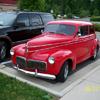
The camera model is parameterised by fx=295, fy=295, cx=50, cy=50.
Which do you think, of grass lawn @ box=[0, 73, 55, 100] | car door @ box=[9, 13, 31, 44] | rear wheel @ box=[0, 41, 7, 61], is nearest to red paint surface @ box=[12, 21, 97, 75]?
grass lawn @ box=[0, 73, 55, 100]

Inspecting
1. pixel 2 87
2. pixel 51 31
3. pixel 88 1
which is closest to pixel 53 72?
pixel 2 87

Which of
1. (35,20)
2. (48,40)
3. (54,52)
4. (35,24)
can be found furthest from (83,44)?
(35,20)

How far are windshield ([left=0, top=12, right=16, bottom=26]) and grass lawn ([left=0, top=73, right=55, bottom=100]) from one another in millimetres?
3800

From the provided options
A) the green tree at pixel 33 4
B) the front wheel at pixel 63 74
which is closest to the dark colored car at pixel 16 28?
the front wheel at pixel 63 74

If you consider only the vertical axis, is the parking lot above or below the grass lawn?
below

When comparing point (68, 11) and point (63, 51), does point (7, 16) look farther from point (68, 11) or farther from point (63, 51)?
point (68, 11)

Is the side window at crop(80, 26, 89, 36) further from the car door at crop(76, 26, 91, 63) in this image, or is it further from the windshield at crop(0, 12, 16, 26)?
the windshield at crop(0, 12, 16, 26)

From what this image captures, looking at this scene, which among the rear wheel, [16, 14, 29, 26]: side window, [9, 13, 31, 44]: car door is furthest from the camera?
[16, 14, 29, 26]: side window

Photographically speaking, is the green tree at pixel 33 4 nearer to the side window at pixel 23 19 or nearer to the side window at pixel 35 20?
the side window at pixel 35 20

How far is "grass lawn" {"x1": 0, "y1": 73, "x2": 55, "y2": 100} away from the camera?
6955mm

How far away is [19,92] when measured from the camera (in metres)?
7.24

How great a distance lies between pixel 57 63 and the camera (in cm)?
804

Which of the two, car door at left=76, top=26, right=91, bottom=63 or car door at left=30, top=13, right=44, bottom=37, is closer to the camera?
car door at left=76, top=26, right=91, bottom=63

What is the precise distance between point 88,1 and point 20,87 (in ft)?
255
